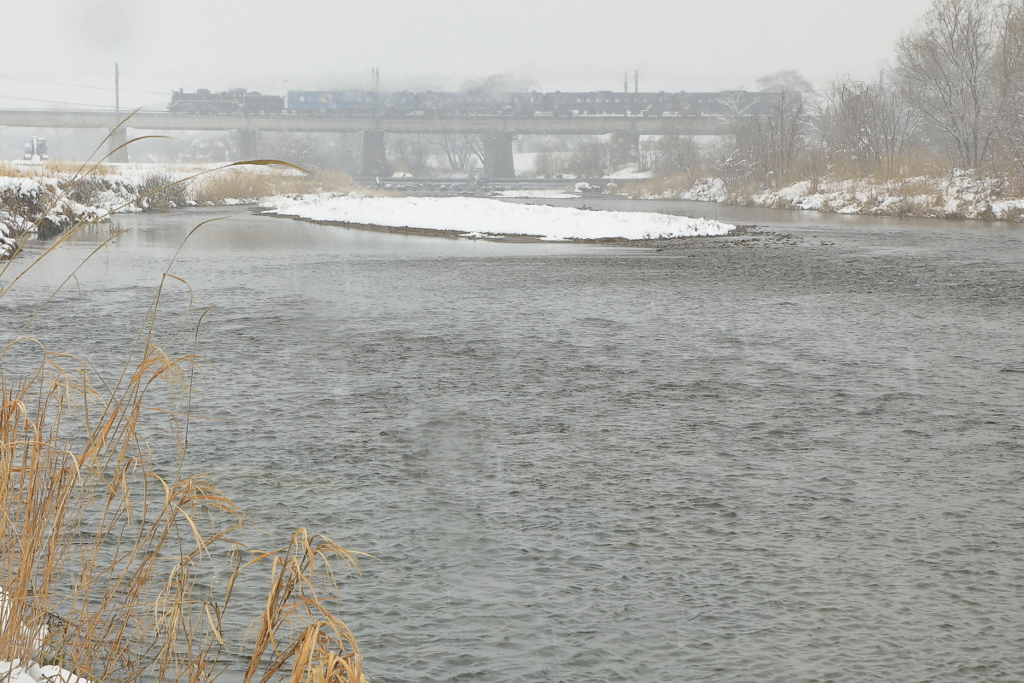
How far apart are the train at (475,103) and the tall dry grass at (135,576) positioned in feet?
366

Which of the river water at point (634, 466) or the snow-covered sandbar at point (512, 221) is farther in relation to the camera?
the snow-covered sandbar at point (512, 221)

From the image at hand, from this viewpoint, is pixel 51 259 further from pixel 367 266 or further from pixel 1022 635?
pixel 1022 635

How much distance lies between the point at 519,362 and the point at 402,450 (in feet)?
10.9

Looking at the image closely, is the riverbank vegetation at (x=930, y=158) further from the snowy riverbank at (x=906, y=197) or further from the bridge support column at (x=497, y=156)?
the bridge support column at (x=497, y=156)

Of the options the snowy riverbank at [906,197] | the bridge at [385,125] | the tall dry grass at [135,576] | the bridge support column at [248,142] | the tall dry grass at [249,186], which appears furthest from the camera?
the bridge support column at [248,142]

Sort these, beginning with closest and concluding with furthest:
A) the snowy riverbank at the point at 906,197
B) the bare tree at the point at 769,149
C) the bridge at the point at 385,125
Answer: the snowy riverbank at the point at 906,197, the bare tree at the point at 769,149, the bridge at the point at 385,125

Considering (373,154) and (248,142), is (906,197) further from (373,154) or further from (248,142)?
(248,142)

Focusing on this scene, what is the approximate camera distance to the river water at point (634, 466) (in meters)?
4.31

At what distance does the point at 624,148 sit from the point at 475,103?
20.1 m


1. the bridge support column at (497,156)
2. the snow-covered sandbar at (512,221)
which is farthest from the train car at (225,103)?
the snow-covered sandbar at (512,221)

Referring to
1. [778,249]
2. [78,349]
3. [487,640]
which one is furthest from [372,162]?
[487,640]

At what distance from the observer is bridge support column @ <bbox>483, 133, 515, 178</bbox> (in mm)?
114312

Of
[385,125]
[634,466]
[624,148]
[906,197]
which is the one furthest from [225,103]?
[634,466]

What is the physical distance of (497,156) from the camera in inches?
4518
